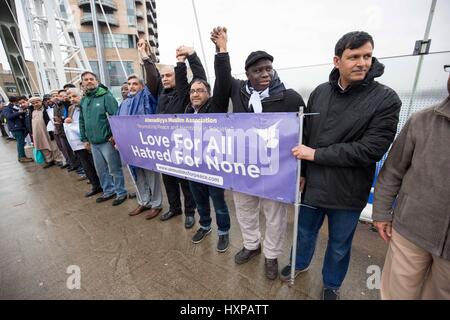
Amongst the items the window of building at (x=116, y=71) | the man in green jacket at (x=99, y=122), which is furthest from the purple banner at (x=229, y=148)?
the window of building at (x=116, y=71)

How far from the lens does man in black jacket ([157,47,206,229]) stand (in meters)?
2.34

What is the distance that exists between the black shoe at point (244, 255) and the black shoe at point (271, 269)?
0.84 ft

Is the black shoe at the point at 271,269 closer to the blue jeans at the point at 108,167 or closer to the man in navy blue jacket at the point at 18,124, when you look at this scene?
the blue jeans at the point at 108,167

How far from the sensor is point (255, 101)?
1.76 metres

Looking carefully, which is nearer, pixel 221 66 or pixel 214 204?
pixel 221 66

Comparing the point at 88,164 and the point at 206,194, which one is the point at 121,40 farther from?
the point at 206,194

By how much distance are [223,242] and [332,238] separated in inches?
49.1

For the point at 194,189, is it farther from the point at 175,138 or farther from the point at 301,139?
the point at 301,139

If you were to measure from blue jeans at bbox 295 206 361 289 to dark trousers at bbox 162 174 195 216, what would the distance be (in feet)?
5.18

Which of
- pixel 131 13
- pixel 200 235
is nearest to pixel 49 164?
pixel 200 235

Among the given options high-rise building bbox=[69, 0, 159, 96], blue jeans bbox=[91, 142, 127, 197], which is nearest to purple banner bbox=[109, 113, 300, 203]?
blue jeans bbox=[91, 142, 127, 197]

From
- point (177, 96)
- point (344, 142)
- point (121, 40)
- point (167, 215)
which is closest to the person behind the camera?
point (344, 142)

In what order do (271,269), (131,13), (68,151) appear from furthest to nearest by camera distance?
(131,13)
(68,151)
(271,269)

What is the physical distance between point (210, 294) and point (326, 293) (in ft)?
3.24
